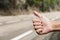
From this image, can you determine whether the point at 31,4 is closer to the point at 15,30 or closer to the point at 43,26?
the point at 15,30

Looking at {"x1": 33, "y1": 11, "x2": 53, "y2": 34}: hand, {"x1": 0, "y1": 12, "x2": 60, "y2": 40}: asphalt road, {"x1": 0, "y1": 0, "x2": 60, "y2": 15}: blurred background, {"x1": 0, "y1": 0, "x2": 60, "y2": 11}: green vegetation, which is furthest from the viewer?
{"x1": 0, "y1": 0, "x2": 60, "y2": 11}: green vegetation

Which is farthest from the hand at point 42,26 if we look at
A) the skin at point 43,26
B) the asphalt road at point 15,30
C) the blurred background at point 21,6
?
the blurred background at point 21,6

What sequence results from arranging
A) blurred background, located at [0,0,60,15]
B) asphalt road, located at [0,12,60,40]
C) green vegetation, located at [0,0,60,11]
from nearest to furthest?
asphalt road, located at [0,12,60,40] → blurred background, located at [0,0,60,15] → green vegetation, located at [0,0,60,11]

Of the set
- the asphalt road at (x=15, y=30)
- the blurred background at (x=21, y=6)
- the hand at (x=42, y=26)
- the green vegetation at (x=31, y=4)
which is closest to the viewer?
the hand at (x=42, y=26)

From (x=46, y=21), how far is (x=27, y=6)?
44.8m

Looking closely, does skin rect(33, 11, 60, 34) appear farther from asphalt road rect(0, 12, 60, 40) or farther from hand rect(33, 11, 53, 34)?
asphalt road rect(0, 12, 60, 40)

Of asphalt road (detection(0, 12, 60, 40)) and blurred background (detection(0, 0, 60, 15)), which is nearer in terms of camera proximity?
asphalt road (detection(0, 12, 60, 40))

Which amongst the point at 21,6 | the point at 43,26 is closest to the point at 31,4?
the point at 21,6

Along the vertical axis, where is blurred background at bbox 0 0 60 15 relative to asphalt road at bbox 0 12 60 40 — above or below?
below

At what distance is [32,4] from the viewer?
171 feet

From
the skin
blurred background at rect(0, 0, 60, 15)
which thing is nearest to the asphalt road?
the skin

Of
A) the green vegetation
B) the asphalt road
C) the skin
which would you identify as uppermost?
the skin

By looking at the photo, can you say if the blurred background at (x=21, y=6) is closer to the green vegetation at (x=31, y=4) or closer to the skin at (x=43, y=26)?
the green vegetation at (x=31, y=4)

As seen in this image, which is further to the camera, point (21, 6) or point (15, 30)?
point (21, 6)
